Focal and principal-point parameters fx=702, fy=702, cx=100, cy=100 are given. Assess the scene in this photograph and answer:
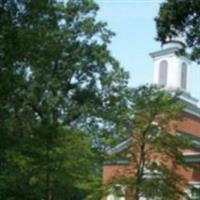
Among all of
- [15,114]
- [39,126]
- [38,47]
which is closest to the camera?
[38,47]

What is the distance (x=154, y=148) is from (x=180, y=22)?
25.7ft

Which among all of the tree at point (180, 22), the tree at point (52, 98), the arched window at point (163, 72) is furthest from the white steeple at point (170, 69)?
the tree at point (180, 22)

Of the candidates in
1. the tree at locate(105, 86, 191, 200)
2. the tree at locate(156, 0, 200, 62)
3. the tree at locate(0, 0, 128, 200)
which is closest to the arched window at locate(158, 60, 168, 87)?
the tree at locate(0, 0, 128, 200)

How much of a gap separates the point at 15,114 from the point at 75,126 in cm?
599

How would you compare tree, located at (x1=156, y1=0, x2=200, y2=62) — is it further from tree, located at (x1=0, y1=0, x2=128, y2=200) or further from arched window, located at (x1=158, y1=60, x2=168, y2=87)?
arched window, located at (x1=158, y1=60, x2=168, y2=87)

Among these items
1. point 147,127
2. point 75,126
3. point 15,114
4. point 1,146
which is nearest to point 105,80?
point 75,126

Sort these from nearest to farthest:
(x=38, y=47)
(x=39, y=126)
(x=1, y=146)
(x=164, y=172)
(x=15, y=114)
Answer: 1. (x=38, y=47)
2. (x=1, y=146)
3. (x=164, y=172)
4. (x=39, y=126)
5. (x=15, y=114)

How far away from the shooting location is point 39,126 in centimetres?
2827

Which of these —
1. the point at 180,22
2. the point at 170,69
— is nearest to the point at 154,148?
the point at 180,22

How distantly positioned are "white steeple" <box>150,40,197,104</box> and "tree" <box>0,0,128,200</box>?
7.84m

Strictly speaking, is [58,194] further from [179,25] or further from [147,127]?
[179,25]

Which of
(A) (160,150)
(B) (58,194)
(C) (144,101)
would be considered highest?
(C) (144,101)

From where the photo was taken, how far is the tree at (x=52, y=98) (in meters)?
19.6

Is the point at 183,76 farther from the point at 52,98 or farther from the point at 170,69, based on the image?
the point at 52,98
